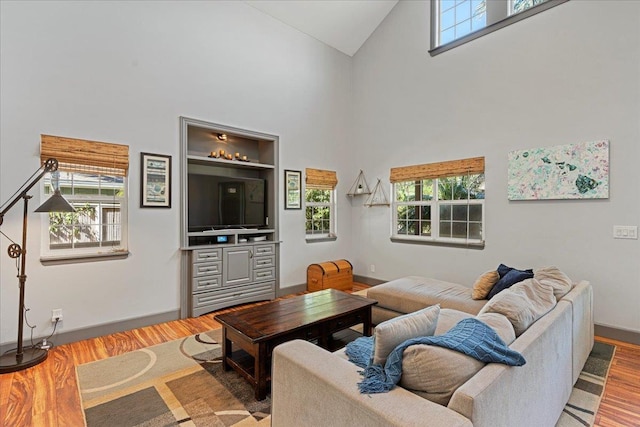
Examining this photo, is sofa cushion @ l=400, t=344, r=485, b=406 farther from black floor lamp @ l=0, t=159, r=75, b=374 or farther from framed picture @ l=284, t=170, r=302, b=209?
framed picture @ l=284, t=170, r=302, b=209

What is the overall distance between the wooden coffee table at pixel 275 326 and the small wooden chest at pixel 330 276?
1.79 meters

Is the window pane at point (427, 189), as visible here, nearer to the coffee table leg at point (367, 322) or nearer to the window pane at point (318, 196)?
the window pane at point (318, 196)

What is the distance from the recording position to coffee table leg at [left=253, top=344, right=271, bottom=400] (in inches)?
91.4

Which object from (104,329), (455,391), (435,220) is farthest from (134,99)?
(435,220)

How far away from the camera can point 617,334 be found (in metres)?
3.45

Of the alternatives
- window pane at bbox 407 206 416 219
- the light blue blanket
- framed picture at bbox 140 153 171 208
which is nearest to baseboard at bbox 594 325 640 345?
window pane at bbox 407 206 416 219

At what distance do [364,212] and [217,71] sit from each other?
3399mm

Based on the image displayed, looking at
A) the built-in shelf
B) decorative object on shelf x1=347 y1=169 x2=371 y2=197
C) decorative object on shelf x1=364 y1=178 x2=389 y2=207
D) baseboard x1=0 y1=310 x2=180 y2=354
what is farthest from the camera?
decorative object on shelf x1=347 y1=169 x2=371 y2=197

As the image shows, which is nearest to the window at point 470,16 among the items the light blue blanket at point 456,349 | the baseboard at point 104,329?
the light blue blanket at point 456,349

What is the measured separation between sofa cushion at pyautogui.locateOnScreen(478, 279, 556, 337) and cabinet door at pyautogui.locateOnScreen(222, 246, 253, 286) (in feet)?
11.0

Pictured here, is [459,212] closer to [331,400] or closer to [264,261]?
[264,261]

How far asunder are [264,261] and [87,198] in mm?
2357

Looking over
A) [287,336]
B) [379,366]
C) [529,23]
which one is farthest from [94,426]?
[529,23]

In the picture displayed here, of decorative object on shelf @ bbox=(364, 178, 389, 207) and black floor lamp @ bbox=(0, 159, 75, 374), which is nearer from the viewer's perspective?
black floor lamp @ bbox=(0, 159, 75, 374)
